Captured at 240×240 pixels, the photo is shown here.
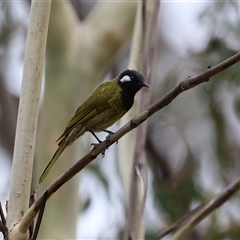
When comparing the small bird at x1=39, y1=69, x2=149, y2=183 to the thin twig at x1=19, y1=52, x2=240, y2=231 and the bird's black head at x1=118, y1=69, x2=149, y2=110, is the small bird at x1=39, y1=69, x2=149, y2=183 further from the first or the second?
the thin twig at x1=19, y1=52, x2=240, y2=231

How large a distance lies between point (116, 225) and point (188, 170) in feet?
2.35

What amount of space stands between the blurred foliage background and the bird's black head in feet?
3.04

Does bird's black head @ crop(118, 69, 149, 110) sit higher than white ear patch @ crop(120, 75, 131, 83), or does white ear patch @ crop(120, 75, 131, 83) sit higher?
white ear patch @ crop(120, 75, 131, 83)

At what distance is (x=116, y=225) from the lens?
11.1 ft

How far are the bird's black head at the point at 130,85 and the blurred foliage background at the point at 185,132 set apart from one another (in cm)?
93

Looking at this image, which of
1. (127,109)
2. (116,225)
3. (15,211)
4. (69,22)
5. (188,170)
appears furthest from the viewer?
(188,170)

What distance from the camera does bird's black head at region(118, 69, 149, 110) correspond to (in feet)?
7.13

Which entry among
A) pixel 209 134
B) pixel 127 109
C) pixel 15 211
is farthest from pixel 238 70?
pixel 15 211

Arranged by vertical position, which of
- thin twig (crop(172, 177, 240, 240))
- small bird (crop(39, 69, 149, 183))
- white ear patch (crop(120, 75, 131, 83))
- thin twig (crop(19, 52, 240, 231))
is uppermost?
white ear patch (crop(120, 75, 131, 83))

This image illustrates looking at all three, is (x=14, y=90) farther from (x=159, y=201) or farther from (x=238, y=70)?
(x=238, y=70)

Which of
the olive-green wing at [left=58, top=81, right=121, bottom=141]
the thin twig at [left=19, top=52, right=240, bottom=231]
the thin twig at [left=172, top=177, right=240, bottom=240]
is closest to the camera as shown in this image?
the thin twig at [left=19, top=52, right=240, bottom=231]

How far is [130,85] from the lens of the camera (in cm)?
223

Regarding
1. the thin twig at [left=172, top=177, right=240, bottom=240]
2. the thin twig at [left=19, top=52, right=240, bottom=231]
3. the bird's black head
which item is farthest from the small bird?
the thin twig at [left=19, top=52, right=240, bottom=231]

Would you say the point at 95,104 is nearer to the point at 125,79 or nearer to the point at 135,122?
the point at 125,79
